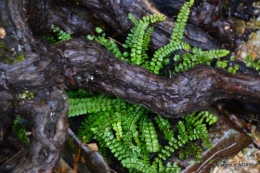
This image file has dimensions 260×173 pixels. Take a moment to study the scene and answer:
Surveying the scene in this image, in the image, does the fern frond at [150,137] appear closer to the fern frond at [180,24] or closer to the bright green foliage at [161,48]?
the bright green foliage at [161,48]

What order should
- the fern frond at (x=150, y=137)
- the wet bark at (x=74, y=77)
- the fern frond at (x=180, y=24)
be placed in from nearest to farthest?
the wet bark at (x=74, y=77) < the fern frond at (x=150, y=137) < the fern frond at (x=180, y=24)

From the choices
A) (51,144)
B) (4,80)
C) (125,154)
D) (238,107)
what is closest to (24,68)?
(4,80)

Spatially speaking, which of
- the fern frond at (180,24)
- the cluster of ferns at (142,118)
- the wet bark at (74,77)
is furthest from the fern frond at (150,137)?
the fern frond at (180,24)

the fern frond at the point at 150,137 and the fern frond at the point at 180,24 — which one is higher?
the fern frond at the point at 180,24

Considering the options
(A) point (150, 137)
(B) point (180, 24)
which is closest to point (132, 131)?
(A) point (150, 137)

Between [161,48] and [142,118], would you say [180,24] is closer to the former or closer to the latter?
[161,48]

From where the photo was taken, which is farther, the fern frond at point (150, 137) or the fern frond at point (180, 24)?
the fern frond at point (180, 24)

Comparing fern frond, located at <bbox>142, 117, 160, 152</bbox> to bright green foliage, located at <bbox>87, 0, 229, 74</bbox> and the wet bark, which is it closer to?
the wet bark
